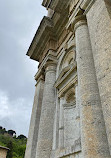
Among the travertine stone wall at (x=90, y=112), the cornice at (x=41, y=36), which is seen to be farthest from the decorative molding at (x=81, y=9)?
the cornice at (x=41, y=36)

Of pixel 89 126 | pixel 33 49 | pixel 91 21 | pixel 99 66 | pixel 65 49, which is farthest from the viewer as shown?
pixel 33 49

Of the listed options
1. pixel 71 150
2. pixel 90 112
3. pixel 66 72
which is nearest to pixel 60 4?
pixel 66 72

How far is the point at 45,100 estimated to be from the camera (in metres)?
6.80

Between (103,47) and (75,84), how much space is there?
2.63 m

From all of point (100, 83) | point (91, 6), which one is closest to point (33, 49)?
point (91, 6)

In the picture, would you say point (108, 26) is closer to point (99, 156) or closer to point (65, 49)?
point (99, 156)

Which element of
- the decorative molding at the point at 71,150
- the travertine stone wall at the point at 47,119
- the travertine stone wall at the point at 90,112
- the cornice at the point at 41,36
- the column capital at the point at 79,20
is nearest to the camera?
the travertine stone wall at the point at 90,112

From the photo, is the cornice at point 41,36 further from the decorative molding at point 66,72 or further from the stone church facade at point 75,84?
the decorative molding at point 66,72

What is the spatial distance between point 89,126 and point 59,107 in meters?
3.37

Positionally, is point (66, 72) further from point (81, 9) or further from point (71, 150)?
point (71, 150)

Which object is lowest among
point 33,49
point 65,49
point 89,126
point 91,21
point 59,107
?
point 89,126

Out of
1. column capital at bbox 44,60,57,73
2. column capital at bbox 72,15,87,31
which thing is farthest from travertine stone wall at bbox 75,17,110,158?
column capital at bbox 44,60,57,73

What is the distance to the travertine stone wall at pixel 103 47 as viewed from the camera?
2.78 m

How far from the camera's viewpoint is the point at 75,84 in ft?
19.0
